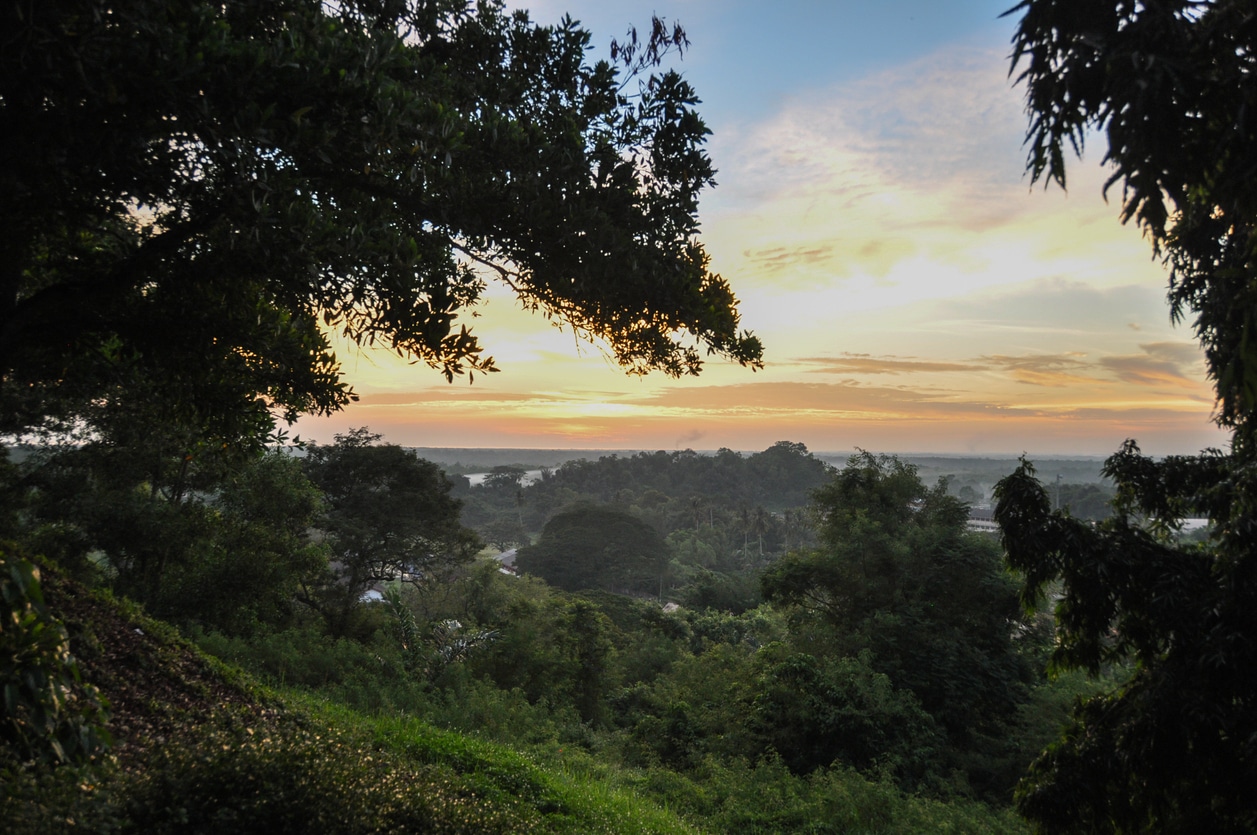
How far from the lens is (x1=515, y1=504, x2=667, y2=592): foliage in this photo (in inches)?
1850

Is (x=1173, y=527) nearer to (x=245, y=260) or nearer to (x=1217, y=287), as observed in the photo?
(x=1217, y=287)

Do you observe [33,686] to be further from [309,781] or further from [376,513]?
[376,513]

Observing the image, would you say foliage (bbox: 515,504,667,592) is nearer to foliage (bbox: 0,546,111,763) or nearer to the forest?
the forest

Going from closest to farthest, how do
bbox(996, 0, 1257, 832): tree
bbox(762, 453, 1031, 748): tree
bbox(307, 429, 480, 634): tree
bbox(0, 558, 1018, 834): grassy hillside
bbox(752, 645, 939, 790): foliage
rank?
bbox(996, 0, 1257, 832): tree
bbox(0, 558, 1018, 834): grassy hillside
bbox(752, 645, 939, 790): foliage
bbox(762, 453, 1031, 748): tree
bbox(307, 429, 480, 634): tree

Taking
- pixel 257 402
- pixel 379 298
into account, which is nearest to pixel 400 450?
pixel 257 402

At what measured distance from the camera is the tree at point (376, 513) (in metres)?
20.5

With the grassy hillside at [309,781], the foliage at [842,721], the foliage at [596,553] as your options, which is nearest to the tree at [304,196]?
the grassy hillside at [309,781]

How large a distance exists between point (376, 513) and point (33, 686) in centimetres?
1858

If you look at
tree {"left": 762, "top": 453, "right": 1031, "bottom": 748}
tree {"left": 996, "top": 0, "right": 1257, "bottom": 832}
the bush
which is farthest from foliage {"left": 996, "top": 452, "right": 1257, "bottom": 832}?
tree {"left": 762, "top": 453, "right": 1031, "bottom": 748}

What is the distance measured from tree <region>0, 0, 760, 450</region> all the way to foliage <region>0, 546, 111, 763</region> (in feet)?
4.30

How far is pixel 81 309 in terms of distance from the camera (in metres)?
3.83

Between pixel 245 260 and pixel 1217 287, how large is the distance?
661 centimetres

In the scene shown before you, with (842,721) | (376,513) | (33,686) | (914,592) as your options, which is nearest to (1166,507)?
(33,686)

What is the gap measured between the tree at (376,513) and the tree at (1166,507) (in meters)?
18.8
